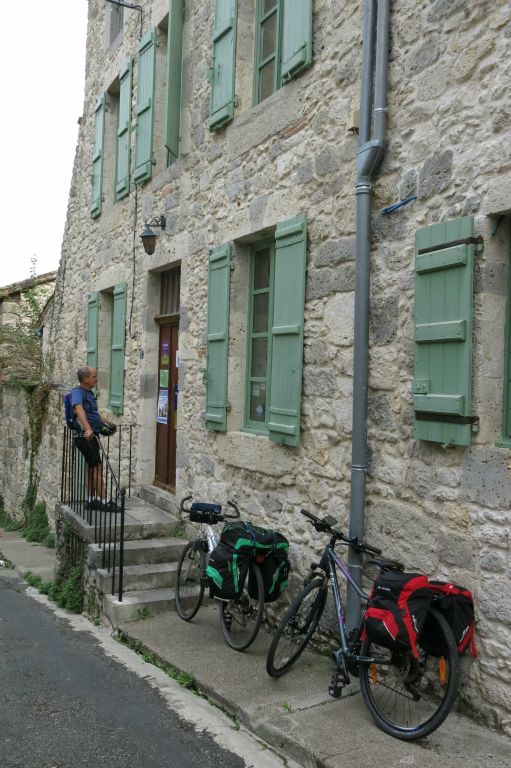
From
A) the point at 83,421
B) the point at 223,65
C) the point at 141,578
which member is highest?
the point at 223,65

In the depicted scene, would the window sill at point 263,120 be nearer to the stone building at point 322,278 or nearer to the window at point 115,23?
the stone building at point 322,278

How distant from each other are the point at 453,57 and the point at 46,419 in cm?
947

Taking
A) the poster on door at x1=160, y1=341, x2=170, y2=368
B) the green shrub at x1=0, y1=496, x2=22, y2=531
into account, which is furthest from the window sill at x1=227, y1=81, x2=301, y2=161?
the green shrub at x1=0, y1=496, x2=22, y2=531

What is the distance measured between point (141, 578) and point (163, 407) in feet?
7.37

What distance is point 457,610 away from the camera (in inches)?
137

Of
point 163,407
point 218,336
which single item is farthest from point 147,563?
point 218,336

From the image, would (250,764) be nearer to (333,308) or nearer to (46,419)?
(333,308)

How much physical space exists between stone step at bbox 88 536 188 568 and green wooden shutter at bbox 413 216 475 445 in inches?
128

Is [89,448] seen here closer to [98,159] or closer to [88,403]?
[88,403]

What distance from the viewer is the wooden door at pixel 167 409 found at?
25.2ft

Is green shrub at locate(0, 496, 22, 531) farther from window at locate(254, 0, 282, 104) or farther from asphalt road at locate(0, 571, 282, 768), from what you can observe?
window at locate(254, 0, 282, 104)

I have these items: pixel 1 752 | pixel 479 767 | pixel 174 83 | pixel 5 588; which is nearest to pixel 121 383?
pixel 5 588

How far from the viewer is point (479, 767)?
315cm

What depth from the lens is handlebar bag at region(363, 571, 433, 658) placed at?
3363 millimetres
